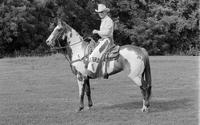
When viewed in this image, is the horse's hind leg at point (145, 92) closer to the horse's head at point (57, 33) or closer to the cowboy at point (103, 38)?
the cowboy at point (103, 38)

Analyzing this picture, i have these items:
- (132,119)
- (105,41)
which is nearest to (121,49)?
(105,41)

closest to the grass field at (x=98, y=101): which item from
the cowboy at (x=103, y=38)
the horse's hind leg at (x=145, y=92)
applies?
the horse's hind leg at (x=145, y=92)

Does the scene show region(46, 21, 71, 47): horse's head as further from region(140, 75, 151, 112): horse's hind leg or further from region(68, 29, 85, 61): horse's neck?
region(140, 75, 151, 112): horse's hind leg

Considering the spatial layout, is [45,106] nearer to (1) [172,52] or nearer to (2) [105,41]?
(2) [105,41]

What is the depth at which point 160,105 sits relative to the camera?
37.0 feet

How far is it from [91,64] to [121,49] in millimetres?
827

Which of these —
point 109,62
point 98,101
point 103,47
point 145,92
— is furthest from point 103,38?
point 98,101

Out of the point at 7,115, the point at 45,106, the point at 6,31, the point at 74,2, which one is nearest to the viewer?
the point at 7,115

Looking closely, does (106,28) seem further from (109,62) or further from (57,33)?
(57,33)

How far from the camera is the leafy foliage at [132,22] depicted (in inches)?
1659

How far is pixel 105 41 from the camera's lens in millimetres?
10367

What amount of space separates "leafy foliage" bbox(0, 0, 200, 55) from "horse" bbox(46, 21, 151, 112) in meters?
30.3

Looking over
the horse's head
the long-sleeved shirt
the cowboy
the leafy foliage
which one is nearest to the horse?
the horse's head

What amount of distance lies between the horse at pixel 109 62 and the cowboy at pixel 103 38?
10.4 inches
